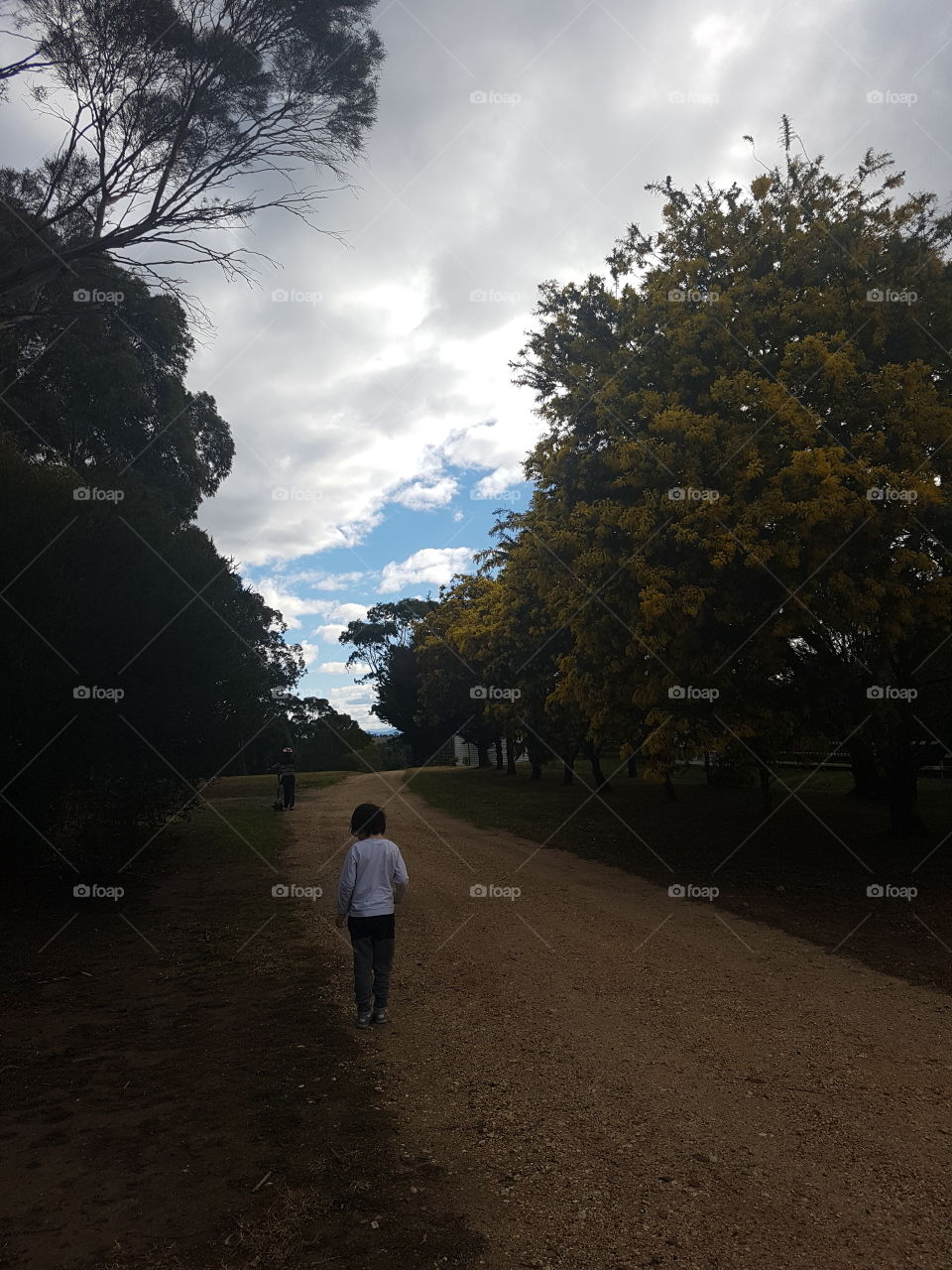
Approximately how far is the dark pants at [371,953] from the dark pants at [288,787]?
1984 centimetres

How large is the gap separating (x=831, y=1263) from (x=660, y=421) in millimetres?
12590

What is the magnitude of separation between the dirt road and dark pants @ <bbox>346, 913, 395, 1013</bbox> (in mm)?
346

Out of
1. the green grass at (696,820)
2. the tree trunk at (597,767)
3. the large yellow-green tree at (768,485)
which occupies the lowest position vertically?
the green grass at (696,820)

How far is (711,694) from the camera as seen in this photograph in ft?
48.0

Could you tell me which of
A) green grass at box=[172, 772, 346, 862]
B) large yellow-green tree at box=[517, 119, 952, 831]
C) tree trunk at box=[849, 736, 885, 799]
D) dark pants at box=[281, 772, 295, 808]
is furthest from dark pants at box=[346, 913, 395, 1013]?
dark pants at box=[281, 772, 295, 808]

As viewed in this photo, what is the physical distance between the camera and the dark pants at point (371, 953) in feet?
24.1

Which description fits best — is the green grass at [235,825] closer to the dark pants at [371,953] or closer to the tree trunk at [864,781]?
the dark pants at [371,953]

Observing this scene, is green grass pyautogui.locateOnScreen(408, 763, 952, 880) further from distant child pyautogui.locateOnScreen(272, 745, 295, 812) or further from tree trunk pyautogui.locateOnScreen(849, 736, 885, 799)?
distant child pyautogui.locateOnScreen(272, 745, 295, 812)

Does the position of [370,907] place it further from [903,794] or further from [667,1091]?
[903,794]

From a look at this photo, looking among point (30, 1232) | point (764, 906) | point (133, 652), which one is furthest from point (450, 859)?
point (30, 1232)

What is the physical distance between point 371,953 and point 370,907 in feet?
1.61

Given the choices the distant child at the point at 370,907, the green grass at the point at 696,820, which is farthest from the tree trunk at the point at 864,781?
the distant child at the point at 370,907

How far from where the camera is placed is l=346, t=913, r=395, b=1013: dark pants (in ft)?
24.1

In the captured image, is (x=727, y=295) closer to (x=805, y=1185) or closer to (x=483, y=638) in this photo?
(x=805, y=1185)
